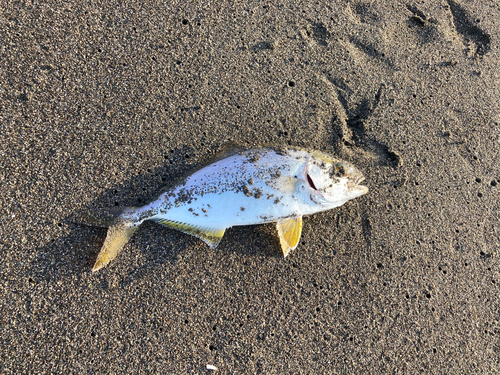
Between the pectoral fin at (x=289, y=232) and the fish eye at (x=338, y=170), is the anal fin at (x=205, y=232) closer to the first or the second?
the pectoral fin at (x=289, y=232)

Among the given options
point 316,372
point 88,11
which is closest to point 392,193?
point 316,372

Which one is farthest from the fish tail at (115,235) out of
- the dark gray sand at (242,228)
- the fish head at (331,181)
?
the fish head at (331,181)

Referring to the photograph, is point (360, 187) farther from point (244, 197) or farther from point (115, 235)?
point (115, 235)

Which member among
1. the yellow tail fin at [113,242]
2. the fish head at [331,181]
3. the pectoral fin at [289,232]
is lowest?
the yellow tail fin at [113,242]

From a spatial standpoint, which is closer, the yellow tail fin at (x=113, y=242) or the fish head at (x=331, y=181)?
the yellow tail fin at (x=113, y=242)

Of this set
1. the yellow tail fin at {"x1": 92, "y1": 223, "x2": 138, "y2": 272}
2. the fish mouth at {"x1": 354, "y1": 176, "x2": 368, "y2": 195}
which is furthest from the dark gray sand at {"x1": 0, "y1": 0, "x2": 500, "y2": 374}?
the fish mouth at {"x1": 354, "y1": 176, "x2": 368, "y2": 195}

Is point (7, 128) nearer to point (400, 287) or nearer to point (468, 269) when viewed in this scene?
point (400, 287)
